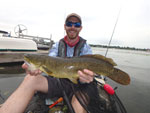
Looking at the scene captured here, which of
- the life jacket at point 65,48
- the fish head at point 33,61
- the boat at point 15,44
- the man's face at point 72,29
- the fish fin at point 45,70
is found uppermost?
the man's face at point 72,29

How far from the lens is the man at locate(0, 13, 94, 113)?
197 centimetres

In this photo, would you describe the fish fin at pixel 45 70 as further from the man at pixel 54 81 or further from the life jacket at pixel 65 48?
the life jacket at pixel 65 48

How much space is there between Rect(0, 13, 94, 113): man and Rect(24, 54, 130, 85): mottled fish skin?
154 millimetres

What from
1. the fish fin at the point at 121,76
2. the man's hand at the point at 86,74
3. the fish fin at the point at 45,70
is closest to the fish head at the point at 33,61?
the fish fin at the point at 45,70

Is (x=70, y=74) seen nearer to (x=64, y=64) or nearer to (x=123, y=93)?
(x=64, y=64)

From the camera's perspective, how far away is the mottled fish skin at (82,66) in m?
2.31

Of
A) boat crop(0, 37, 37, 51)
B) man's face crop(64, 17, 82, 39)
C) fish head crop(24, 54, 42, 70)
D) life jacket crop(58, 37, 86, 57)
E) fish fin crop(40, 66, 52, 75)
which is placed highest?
man's face crop(64, 17, 82, 39)

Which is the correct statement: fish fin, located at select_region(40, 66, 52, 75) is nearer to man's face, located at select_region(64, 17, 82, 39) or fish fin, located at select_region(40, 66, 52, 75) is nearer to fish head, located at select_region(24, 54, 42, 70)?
fish head, located at select_region(24, 54, 42, 70)

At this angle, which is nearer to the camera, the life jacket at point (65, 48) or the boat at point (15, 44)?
the life jacket at point (65, 48)

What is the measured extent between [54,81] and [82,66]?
970 mm

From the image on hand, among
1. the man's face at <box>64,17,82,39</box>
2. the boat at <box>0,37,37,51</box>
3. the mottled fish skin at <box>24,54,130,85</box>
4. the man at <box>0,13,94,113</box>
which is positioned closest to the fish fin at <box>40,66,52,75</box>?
the mottled fish skin at <box>24,54,130,85</box>

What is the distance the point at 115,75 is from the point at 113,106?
977 mm

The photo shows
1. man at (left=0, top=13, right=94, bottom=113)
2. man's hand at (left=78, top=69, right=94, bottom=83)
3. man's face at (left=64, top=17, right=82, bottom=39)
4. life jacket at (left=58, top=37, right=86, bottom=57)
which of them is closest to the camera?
man at (left=0, top=13, right=94, bottom=113)

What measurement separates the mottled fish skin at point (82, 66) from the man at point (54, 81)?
6.1 inches
